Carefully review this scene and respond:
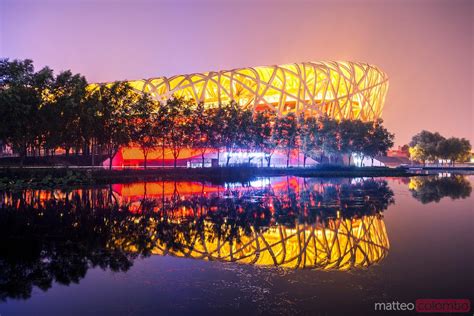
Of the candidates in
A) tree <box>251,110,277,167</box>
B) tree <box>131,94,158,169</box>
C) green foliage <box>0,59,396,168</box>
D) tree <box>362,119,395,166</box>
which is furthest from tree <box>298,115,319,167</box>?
tree <box>131,94,158,169</box>

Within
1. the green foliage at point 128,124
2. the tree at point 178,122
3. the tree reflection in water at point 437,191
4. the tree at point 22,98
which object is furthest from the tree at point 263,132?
the tree at point 22,98

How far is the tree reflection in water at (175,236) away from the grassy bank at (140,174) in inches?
486

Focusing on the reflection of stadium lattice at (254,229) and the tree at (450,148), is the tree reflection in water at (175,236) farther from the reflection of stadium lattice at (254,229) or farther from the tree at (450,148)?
the tree at (450,148)

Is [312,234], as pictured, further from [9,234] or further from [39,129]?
[39,129]

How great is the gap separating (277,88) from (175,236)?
68.2 meters

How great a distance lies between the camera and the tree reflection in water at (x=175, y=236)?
30.9 ft

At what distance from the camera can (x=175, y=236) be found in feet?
39.9

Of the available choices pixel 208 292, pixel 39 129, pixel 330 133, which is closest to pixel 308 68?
pixel 330 133

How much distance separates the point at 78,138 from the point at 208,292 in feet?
132

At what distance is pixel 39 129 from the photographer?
125 ft

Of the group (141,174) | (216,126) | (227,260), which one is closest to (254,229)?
(227,260)

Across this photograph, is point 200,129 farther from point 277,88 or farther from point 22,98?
point 277,88

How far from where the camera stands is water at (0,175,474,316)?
720cm

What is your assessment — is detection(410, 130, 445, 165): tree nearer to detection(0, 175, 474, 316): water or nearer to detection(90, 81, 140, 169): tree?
detection(90, 81, 140, 169): tree
